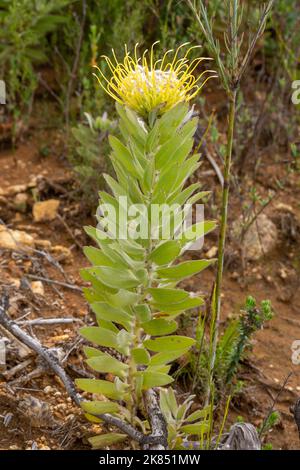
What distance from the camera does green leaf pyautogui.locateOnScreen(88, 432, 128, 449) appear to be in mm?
2301

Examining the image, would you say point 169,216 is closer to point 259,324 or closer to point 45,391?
point 259,324

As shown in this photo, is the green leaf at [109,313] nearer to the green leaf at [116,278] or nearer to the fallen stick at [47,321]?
the green leaf at [116,278]

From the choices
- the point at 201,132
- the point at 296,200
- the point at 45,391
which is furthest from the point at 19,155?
the point at 45,391

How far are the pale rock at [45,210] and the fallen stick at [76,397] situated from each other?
3.75 ft

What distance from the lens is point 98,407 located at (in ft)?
7.48

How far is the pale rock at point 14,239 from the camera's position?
11.1 ft

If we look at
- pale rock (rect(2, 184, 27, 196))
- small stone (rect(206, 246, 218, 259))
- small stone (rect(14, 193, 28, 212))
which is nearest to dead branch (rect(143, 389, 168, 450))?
small stone (rect(206, 246, 218, 259))

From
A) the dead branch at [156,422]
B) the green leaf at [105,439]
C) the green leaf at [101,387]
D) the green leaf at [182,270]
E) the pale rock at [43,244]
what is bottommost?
the green leaf at [105,439]

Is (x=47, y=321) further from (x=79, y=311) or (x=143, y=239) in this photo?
(x=143, y=239)

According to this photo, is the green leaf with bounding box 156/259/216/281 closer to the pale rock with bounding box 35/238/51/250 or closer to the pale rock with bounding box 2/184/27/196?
the pale rock with bounding box 35/238/51/250

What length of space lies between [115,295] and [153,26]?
9.60 ft

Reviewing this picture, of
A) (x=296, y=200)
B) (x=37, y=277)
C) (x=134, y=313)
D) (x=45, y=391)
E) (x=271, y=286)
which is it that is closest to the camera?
(x=134, y=313)

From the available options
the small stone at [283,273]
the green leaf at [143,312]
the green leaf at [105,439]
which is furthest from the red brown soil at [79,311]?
the green leaf at [143,312]
